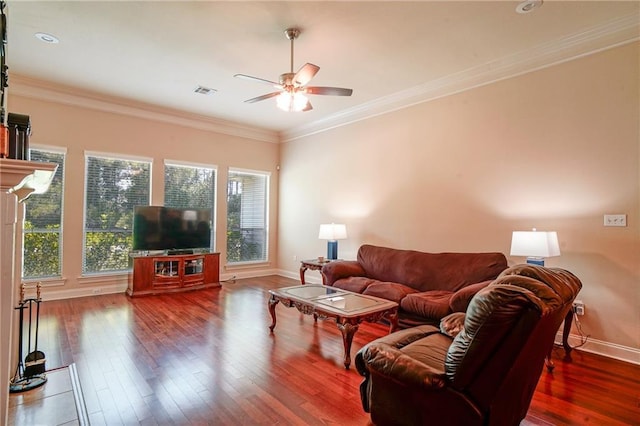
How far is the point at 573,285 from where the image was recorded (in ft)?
6.18

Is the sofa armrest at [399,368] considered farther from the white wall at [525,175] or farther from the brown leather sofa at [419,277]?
the white wall at [525,175]

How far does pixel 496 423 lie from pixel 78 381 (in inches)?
114

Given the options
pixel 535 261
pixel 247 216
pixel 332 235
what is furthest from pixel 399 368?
pixel 247 216

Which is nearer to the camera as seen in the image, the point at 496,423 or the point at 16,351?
the point at 496,423

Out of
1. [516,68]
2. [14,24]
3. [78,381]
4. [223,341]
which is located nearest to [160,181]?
[14,24]

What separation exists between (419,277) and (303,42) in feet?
10.2

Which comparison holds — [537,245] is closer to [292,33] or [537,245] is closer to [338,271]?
[338,271]

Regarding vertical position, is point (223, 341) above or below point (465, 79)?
below

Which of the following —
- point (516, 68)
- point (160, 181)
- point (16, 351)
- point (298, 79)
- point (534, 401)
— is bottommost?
point (534, 401)

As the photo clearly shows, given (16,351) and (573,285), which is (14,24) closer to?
(16,351)

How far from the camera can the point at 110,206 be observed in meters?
5.54

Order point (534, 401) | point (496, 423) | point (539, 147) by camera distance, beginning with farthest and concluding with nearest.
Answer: point (539, 147)
point (534, 401)
point (496, 423)

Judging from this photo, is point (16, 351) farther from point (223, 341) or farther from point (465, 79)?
point (465, 79)

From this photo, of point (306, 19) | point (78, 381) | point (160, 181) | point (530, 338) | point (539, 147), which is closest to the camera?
point (530, 338)
